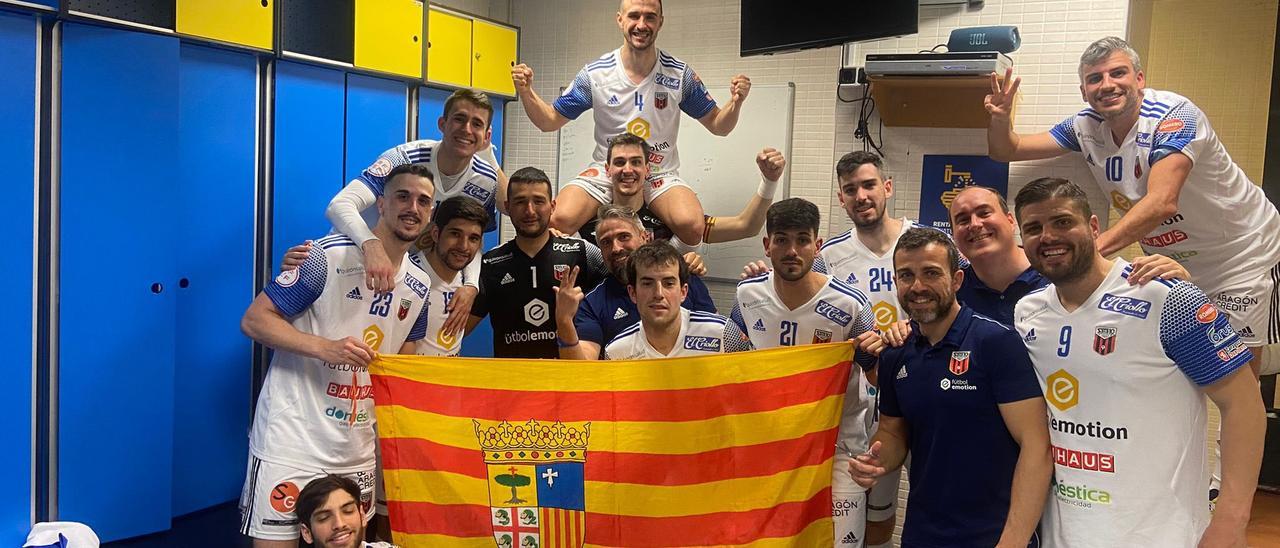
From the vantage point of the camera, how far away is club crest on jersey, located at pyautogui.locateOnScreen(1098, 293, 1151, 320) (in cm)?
274

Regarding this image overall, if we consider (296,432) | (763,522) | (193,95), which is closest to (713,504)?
(763,522)

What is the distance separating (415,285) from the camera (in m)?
4.04


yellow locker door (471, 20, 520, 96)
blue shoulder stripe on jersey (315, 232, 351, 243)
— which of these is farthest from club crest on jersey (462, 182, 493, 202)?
yellow locker door (471, 20, 520, 96)

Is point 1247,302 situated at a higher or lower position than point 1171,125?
lower

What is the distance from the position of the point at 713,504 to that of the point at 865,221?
4.52ft

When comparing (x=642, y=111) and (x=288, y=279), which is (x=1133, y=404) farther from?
(x=288, y=279)

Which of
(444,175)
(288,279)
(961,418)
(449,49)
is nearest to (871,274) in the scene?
(961,418)

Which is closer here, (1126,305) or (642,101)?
(1126,305)

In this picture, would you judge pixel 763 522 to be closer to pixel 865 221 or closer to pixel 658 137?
pixel 865 221

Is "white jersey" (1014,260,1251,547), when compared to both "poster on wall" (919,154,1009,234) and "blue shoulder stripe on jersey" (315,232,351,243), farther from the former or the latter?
"blue shoulder stripe on jersey" (315,232,351,243)

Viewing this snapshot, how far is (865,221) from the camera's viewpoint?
3936 mm

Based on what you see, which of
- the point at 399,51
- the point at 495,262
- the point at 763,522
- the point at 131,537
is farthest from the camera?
the point at 399,51

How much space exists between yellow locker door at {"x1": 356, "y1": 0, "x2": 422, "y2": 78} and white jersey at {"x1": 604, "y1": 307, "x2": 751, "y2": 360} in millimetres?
3431

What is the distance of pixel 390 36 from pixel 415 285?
2.98m
